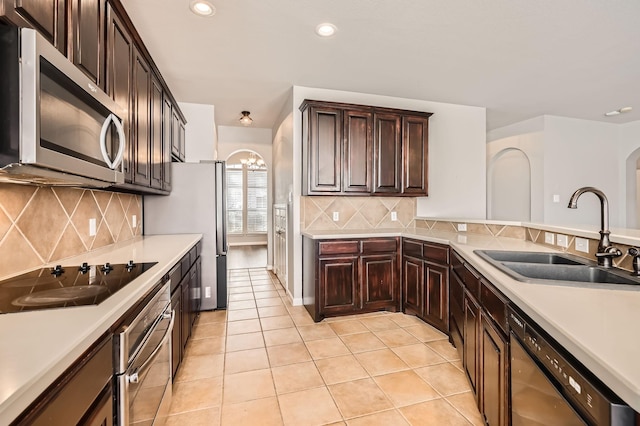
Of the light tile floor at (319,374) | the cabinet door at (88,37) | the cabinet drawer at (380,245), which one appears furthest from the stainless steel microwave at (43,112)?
the cabinet drawer at (380,245)

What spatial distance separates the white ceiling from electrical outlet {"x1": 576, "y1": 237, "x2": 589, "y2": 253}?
5.38 feet

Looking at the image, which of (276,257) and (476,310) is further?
(276,257)

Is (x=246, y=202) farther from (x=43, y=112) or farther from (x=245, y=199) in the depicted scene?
(x=43, y=112)

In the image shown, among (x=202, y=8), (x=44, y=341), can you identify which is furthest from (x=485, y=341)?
(x=202, y=8)

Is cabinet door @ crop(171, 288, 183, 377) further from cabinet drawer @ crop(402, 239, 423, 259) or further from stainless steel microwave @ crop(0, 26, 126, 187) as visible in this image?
cabinet drawer @ crop(402, 239, 423, 259)

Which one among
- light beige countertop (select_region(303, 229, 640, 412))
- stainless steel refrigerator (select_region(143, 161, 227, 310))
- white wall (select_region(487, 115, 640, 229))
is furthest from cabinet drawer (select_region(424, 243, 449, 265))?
white wall (select_region(487, 115, 640, 229))

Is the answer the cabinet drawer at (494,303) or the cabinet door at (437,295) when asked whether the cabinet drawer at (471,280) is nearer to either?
the cabinet drawer at (494,303)

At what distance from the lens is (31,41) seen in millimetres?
934

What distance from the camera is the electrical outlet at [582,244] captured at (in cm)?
182

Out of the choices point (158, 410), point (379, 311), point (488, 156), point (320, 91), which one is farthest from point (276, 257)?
point (488, 156)

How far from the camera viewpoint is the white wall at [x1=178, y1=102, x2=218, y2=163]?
429 cm

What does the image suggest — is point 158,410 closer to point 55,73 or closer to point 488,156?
point 55,73

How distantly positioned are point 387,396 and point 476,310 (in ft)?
2.67

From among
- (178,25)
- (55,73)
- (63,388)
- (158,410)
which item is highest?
(178,25)
